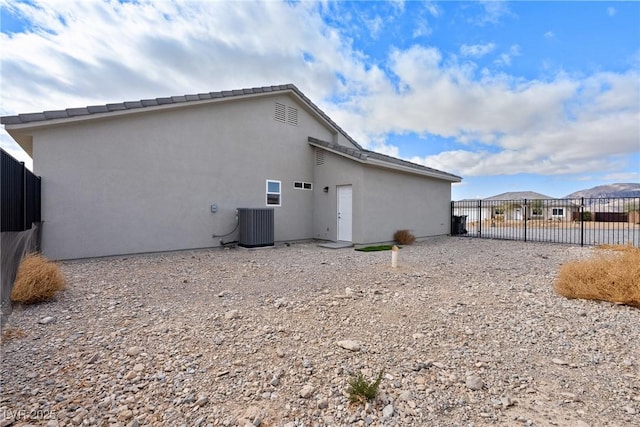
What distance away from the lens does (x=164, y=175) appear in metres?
8.76

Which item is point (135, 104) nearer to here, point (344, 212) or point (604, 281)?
point (344, 212)

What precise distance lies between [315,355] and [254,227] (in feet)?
24.1

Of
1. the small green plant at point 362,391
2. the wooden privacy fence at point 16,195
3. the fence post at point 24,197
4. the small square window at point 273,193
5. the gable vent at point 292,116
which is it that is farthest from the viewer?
the gable vent at point 292,116

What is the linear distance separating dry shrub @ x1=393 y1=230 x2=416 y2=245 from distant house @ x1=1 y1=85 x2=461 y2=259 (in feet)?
1.37

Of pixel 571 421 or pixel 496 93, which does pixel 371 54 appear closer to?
pixel 496 93

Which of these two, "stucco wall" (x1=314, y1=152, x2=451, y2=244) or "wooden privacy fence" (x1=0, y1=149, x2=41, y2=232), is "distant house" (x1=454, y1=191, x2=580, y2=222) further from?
"wooden privacy fence" (x1=0, y1=149, x2=41, y2=232)

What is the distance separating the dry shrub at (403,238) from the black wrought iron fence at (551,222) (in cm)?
480

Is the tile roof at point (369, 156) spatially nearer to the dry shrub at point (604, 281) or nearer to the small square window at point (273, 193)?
the small square window at point (273, 193)

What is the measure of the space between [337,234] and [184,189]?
5.87 metres

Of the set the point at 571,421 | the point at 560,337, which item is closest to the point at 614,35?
the point at 560,337

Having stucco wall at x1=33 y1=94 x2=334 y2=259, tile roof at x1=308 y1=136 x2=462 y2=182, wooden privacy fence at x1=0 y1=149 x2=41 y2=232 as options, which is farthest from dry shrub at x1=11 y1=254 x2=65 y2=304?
tile roof at x1=308 y1=136 x2=462 y2=182

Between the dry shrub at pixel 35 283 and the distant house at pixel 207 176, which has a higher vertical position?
the distant house at pixel 207 176

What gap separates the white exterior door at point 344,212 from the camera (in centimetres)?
1100

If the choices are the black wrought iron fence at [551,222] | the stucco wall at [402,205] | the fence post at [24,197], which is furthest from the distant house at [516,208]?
the fence post at [24,197]
